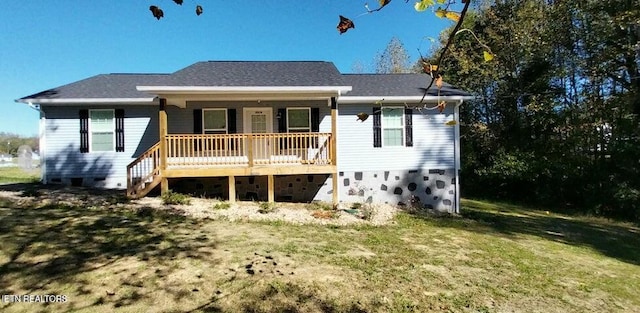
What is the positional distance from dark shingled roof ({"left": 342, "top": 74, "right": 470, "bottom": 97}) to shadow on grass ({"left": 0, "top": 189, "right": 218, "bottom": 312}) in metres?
6.94

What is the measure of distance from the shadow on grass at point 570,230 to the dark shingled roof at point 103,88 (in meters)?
10.1

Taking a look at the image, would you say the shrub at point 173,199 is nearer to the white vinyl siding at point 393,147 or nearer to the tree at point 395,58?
the white vinyl siding at point 393,147

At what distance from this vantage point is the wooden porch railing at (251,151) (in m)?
9.49

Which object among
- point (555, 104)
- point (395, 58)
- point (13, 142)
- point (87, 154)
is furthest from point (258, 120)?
point (13, 142)

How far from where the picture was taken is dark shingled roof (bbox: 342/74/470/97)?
11.2 m

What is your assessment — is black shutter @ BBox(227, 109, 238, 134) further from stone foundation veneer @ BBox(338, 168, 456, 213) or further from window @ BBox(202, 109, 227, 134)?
stone foundation veneer @ BBox(338, 168, 456, 213)

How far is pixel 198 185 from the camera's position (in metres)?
11.0

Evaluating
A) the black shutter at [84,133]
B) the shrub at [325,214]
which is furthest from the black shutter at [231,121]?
the black shutter at [84,133]

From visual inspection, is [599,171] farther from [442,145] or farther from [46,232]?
[46,232]

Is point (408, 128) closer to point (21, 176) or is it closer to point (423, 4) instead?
point (423, 4)

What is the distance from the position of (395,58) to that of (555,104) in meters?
14.4

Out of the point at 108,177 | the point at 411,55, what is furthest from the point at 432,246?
the point at 411,55

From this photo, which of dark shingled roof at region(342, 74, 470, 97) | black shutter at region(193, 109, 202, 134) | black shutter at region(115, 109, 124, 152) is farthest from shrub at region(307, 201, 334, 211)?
black shutter at region(115, 109, 124, 152)

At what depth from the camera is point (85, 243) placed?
5551mm
